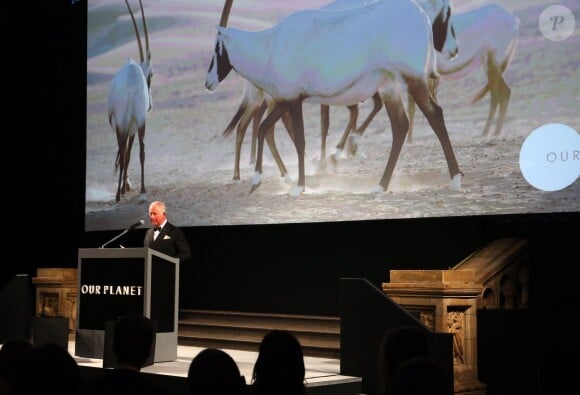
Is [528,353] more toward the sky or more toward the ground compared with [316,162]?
more toward the ground

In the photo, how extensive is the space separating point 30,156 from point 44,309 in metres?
2.78

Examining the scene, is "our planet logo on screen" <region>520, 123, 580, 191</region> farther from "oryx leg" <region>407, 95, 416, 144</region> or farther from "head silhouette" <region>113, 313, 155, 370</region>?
"head silhouette" <region>113, 313, 155, 370</region>

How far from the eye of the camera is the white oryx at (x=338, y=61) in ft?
26.5

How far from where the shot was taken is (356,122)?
334 inches

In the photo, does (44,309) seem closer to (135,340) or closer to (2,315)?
(2,315)

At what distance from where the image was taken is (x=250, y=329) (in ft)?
29.2

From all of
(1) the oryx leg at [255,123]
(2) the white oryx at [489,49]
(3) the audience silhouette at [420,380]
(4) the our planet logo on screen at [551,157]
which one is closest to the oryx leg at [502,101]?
(2) the white oryx at [489,49]

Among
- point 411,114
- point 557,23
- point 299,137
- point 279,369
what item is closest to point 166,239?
point 299,137

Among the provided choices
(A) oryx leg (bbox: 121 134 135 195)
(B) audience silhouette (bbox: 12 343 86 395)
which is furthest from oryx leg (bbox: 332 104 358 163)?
(B) audience silhouette (bbox: 12 343 86 395)

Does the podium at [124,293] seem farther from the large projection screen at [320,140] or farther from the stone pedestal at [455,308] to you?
the large projection screen at [320,140]

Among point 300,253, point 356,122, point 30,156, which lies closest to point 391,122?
point 356,122

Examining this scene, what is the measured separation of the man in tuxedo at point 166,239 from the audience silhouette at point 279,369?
451cm

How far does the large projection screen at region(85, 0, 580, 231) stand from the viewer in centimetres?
721

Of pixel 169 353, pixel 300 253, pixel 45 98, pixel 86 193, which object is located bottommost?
pixel 169 353
